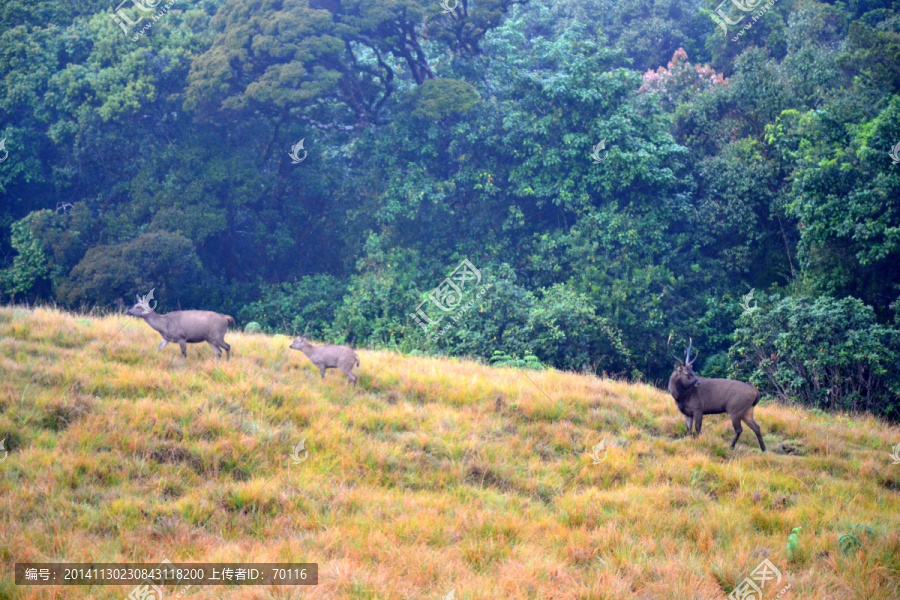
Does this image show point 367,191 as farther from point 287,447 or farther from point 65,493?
point 65,493

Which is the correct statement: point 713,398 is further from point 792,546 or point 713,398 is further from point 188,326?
point 188,326

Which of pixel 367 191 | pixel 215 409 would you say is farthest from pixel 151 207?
pixel 215 409

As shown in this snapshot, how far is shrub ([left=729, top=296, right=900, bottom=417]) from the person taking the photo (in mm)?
13961

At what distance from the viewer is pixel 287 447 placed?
8312 millimetres

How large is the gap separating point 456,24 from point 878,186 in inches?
505

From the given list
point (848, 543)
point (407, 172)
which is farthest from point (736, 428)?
point (407, 172)

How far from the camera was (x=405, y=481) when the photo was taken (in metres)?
8.08

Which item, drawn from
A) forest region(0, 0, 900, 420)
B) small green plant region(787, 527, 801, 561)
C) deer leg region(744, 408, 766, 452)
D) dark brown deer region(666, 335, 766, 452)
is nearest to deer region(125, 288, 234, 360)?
dark brown deer region(666, 335, 766, 452)

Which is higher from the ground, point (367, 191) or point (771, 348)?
point (367, 191)

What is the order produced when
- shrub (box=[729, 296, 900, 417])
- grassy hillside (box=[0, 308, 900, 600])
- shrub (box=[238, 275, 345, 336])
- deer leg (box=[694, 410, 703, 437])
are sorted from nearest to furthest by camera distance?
grassy hillside (box=[0, 308, 900, 600]) → deer leg (box=[694, 410, 703, 437]) → shrub (box=[729, 296, 900, 417]) → shrub (box=[238, 275, 345, 336])

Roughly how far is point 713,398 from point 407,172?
1389 centimetres

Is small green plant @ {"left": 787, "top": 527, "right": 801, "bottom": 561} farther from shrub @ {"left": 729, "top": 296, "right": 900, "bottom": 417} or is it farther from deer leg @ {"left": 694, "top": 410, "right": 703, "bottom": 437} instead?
shrub @ {"left": 729, "top": 296, "right": 900, "bottom": 417}

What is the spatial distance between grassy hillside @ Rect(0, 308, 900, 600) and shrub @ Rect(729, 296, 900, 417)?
121 inches

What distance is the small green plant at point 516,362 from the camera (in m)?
14.6
